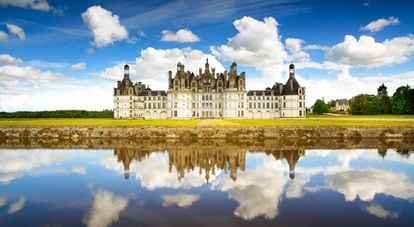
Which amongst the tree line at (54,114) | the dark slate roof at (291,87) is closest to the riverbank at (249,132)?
the dark slate roof at (291,87)

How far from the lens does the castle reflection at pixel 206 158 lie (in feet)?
53.2

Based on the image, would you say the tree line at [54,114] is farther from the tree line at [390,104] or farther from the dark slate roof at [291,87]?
the tree line at [390,104]

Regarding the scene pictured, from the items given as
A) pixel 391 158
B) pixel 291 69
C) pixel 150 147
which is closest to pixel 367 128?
pixel 391 158


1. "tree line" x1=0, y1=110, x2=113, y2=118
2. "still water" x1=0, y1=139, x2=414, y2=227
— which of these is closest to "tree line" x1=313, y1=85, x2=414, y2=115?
"still water" x1=0, y1=139, x2=414, y2=227

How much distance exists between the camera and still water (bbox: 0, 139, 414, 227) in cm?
923

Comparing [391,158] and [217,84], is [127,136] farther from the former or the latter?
[217,84]

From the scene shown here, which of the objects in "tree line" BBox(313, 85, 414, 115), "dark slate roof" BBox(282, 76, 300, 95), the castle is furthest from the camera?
"tree line" BBox(313, 85, 414, 115)

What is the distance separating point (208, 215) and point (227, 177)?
16.7 ft

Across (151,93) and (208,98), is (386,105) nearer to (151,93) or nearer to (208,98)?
(208,98)

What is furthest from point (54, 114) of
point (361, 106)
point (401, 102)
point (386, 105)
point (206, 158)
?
point (386, 105)

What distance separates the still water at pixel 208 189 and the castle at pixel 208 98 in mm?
46729

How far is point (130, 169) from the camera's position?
651 inches

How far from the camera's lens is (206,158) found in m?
19.6

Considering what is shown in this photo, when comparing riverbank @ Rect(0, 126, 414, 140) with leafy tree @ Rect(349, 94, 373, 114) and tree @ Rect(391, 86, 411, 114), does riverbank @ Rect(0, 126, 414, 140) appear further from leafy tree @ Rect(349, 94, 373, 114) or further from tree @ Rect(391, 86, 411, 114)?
leafy tree @ Rect(349, 94, 373, 114)
